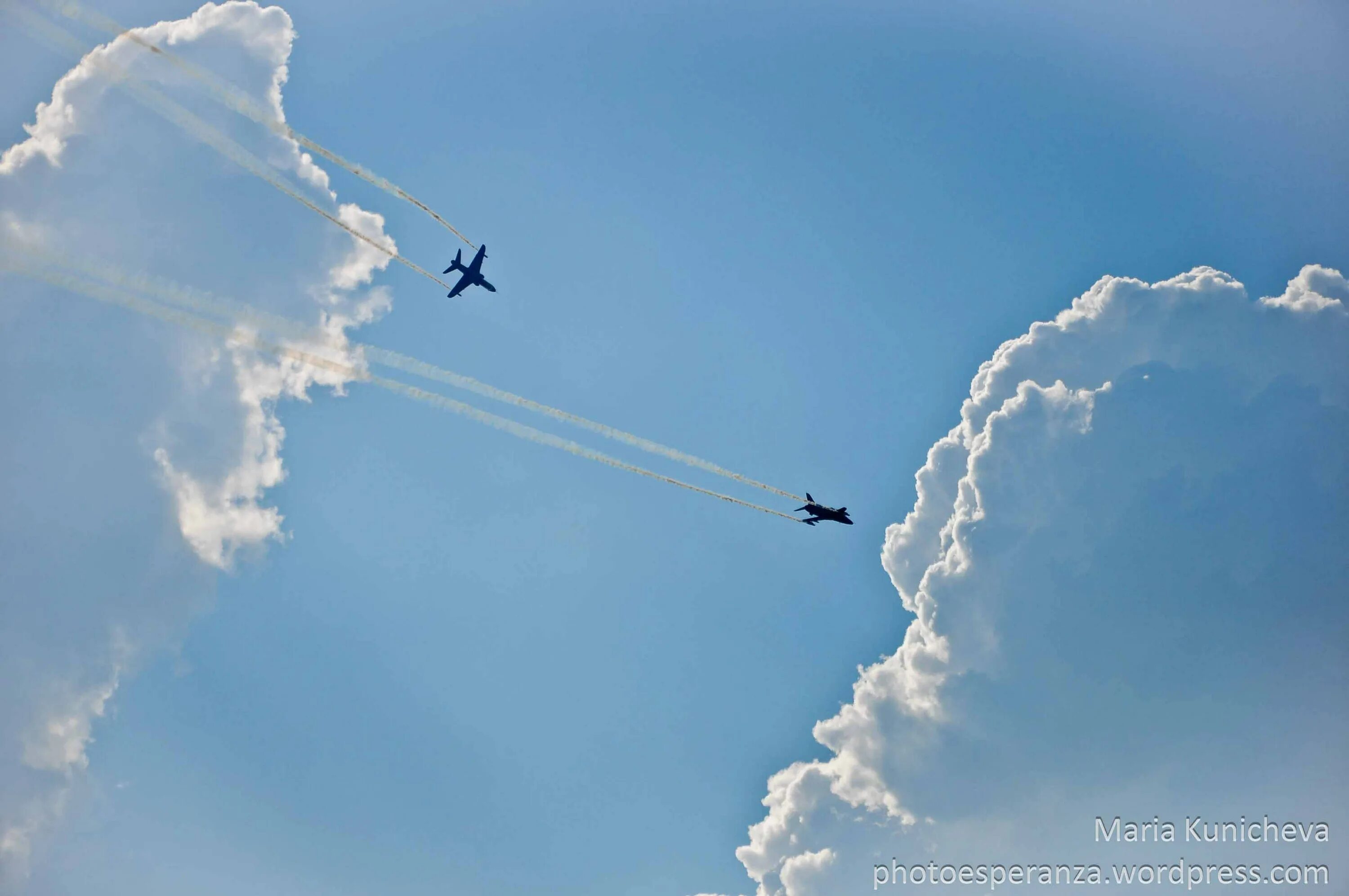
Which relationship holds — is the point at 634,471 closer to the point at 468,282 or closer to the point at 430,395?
the point at 430,395

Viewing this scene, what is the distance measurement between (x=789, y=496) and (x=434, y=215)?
43.0 metres

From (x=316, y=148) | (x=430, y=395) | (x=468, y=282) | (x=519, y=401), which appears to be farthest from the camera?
(x=468, y=282)

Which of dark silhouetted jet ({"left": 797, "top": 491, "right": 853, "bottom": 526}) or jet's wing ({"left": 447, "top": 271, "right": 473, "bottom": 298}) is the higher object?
jet's wing ({"left": 447, "top": 271, "right": 473, "bottom": 298})

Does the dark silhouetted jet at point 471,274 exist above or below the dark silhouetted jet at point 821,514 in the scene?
above

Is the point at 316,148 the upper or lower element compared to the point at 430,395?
upper

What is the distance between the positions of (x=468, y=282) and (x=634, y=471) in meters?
55.8

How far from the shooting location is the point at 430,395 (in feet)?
259

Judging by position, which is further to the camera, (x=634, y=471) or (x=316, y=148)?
(x=634, y=471)

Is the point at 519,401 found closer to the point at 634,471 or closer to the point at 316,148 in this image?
the point at 634,471

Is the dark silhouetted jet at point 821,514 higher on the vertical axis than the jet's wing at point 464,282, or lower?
lower

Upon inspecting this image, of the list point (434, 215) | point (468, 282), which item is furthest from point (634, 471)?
point (468, 282)

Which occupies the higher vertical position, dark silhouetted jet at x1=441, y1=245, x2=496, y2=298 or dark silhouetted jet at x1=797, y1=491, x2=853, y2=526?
dark silhouetted jet at x1=441, y1=245, x2=496, y2=298

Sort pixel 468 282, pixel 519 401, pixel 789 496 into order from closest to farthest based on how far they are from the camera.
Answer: pixel 519 401
pixel 789 496
pixel 468 282

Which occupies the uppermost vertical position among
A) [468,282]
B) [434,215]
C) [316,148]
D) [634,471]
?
[468,282]
